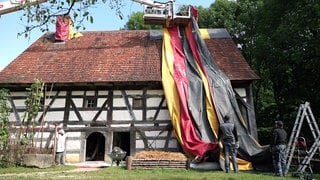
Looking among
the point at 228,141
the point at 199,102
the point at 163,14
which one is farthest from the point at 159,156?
the point at 163,14

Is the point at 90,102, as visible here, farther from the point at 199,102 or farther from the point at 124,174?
the point at 124,174

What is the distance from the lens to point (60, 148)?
13.8 metres

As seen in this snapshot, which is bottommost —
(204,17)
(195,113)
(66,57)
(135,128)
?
(135,128)

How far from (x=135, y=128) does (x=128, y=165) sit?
400cm

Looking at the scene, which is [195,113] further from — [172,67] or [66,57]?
[66,57]

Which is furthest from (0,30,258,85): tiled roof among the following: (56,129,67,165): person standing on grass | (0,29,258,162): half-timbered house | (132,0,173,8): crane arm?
(56,129,67,165): person standing on grass

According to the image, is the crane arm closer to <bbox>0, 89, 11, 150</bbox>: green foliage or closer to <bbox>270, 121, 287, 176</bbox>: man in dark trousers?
<bbox>0, 89, 11, 150</bbox>: green foliage

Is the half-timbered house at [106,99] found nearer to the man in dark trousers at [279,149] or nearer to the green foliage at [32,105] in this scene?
the green foliage at [32,105]

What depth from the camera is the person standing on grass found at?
13725mm

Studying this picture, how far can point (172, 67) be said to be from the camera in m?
15.3

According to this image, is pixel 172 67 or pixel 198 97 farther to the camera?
pixel 172 67

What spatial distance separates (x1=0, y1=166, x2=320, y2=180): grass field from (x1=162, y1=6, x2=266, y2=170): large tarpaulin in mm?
1988

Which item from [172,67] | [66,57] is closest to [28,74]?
[66,57]

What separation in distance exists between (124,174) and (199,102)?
535 cm
